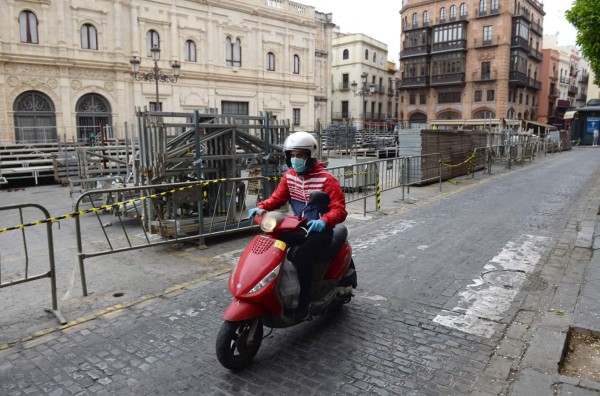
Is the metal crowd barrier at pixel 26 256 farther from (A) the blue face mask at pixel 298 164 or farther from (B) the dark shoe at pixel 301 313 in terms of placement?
(A) the blue face mask at pixel 298 164

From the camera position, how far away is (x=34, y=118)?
94.5 feet

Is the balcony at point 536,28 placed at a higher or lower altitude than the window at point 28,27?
higher

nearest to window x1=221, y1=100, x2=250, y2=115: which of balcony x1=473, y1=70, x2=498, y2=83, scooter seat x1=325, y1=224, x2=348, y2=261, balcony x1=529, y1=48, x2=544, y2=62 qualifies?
balcony x1=473, y1=70, x2=498, y2=83

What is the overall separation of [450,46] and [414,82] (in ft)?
19.7

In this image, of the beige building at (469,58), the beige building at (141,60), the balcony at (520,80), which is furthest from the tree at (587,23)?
the balcony at (520,80)

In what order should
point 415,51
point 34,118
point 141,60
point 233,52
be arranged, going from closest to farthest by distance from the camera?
point 34,118
point 141,60
point 233,52
point 415,51

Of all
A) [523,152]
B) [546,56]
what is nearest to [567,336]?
[523,152]

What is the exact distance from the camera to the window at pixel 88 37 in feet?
99.2

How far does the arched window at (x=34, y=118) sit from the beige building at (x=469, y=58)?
43472 millimetres

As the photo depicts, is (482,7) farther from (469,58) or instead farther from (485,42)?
(469,58)

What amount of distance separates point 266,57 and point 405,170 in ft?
100

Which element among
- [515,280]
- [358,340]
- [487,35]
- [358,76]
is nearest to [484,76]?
[487,35]

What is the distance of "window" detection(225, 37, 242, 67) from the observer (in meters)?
38.1

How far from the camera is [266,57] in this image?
40688 mm
